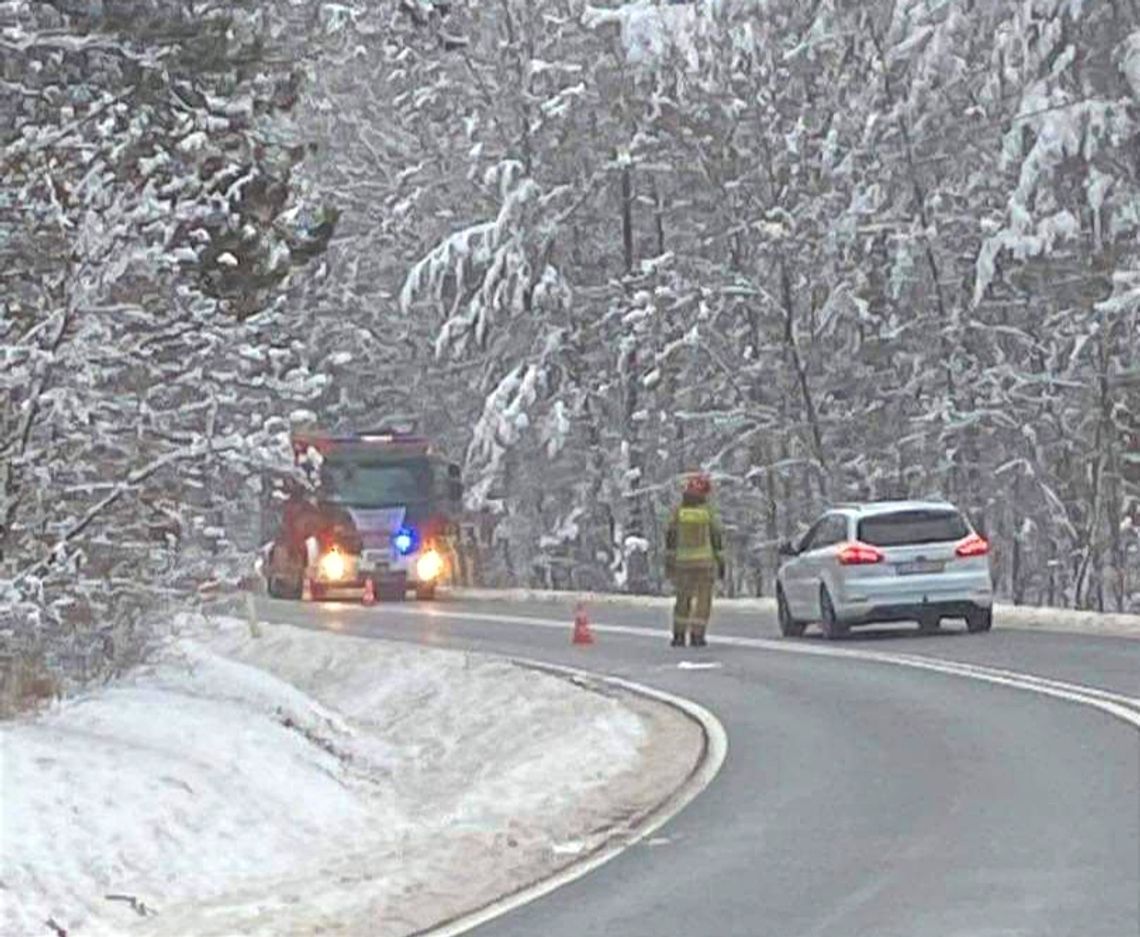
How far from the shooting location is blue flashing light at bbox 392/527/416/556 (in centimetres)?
4450

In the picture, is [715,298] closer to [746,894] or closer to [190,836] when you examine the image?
[190,836]

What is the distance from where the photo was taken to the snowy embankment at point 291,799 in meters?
13.3

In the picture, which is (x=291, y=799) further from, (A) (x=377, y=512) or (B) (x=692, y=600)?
(A) (x=377, y=512)

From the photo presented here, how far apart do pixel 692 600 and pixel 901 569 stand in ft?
7.32

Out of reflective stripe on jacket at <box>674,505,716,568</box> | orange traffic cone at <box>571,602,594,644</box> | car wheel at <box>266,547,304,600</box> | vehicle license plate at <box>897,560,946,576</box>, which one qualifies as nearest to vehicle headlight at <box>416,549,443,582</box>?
car wheel at <box>266,547,304,600</box>

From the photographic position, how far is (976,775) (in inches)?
618

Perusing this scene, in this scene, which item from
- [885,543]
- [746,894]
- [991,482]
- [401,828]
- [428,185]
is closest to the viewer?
[746,894]

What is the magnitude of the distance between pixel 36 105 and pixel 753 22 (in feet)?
85.8

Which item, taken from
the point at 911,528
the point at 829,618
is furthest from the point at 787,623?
the point at 911,528

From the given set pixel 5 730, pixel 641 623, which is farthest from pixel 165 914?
pixel 641 623

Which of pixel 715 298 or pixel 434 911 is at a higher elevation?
pixel 715 298

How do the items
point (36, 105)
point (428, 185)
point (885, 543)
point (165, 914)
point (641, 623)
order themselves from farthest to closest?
point (428, 185)
point (641, 623)
point (885, 543)
point (36, 105)
point (165, 914)

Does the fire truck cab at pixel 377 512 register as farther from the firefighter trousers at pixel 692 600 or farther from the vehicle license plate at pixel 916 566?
the vehicle license plate at pixel 916 566

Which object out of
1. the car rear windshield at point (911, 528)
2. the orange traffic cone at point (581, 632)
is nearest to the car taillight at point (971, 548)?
the car rear windshield at point (911, 528)
